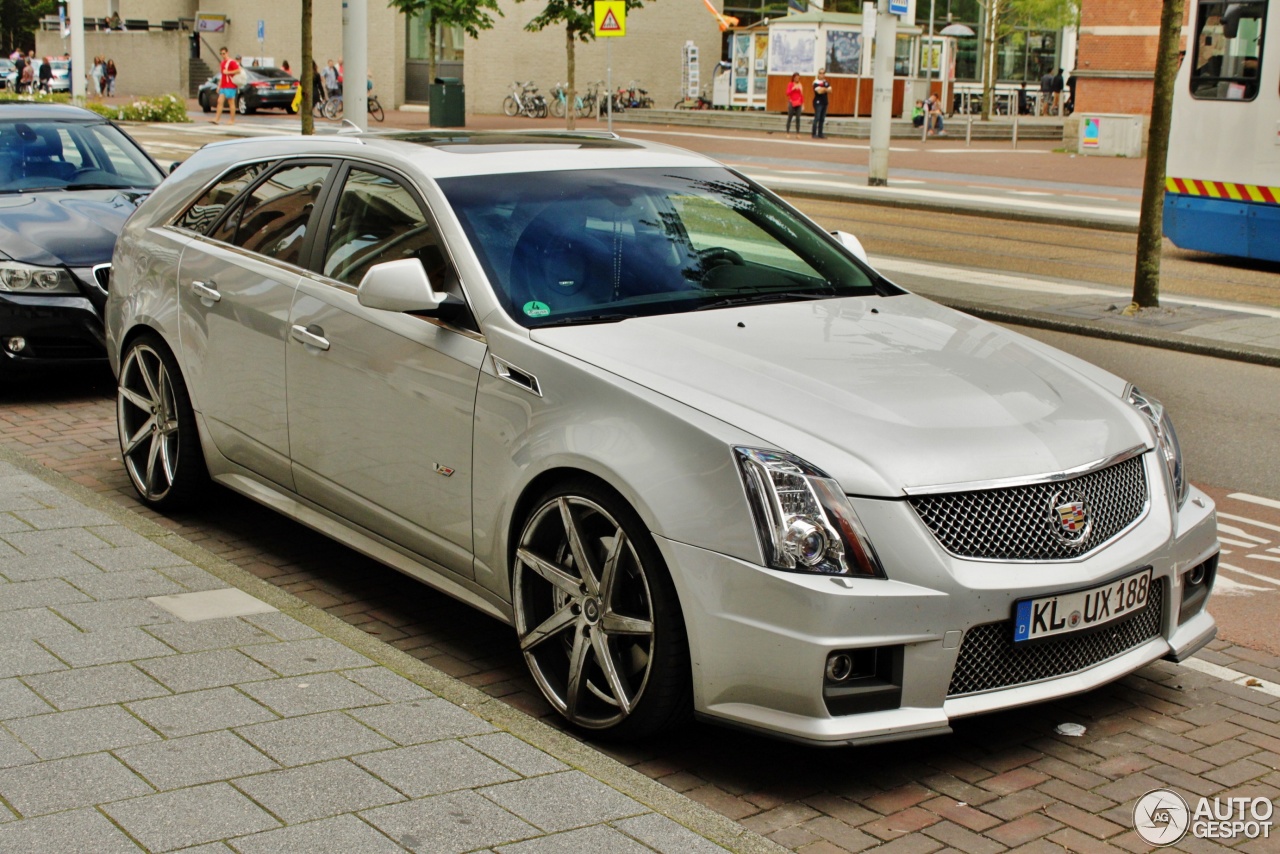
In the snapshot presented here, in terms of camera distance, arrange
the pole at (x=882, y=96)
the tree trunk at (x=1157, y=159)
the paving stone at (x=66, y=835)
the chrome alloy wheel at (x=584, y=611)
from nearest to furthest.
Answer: the paving stone at (x=66, y=835) → the chrome alloy wheel at (x=584, y=611) → the tree trunk at (x=1157, y=159) → the pole at (x=882, y=96)

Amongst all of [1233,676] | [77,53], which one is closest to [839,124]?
[77,53]

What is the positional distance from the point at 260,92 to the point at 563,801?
50.7 meters

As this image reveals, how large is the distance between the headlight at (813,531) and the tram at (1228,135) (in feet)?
44.6

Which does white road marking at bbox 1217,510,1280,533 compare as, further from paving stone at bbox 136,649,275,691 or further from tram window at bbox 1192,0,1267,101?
tram window at bbox 1192,0,1267,101

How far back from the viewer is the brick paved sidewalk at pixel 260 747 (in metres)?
3.17

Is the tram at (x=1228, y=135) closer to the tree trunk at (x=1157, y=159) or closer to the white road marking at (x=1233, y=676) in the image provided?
the tree trunk at (x=1157, y=159)

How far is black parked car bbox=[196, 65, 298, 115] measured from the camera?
50.9 meters

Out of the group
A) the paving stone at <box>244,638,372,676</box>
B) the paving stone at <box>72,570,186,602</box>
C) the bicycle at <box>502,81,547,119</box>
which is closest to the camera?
the paving stone at <box>244,638,372,676</box>

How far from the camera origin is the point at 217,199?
609 cm

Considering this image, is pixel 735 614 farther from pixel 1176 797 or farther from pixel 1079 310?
pixel 1079 310

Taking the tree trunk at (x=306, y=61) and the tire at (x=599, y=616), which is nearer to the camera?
the tire at (x=599, y=616)

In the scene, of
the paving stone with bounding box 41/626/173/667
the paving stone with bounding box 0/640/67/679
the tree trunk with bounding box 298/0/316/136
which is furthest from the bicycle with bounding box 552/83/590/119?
the paving stone with bounding box 0/640/67/679

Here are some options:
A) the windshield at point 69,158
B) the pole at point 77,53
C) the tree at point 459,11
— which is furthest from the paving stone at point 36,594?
the tree at point 459,11

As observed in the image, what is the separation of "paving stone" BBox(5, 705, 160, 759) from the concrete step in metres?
38.6
